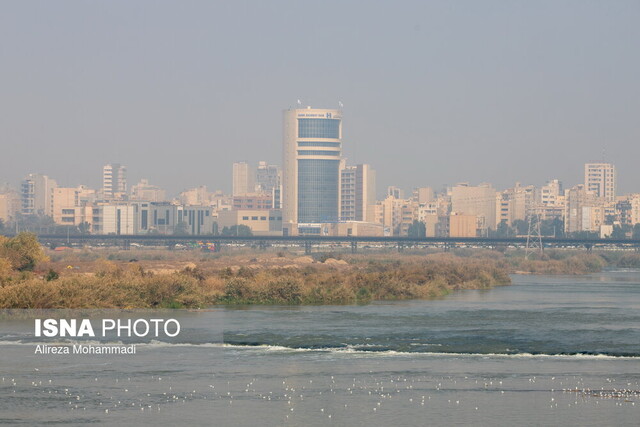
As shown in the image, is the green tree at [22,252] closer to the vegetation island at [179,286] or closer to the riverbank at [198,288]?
the vegetation island at [179,286]

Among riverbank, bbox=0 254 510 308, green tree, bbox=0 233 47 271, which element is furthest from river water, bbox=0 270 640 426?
green tree, bbox=0 233 47 271

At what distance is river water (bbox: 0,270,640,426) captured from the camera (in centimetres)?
2653

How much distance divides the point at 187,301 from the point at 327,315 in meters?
6.98

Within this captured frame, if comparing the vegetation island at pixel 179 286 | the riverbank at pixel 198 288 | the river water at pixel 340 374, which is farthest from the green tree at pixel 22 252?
the river water at pixel 340 374

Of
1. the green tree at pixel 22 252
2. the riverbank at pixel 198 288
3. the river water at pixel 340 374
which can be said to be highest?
the green tree at pixel 22 252

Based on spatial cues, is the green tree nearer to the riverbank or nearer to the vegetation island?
the vegetation island

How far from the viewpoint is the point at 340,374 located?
3256 centimetres

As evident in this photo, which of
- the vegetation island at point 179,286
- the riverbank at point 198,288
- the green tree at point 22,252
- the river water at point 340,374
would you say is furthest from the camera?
the green tree at point 22,252

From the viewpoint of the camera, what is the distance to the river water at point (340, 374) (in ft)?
87.0

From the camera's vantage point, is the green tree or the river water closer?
the river water

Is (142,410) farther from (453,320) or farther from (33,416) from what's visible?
(453,320)

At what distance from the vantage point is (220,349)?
38.2 m

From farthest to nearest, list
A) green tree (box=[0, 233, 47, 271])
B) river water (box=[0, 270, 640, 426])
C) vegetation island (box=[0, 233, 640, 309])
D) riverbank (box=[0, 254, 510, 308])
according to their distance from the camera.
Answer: green tree (box=[0, 233, 47, 271])
vegetation island (box=[0, 233, 640, 309])
riverbank (box=[0, 254, 510, 308])
river water (box=[0, 270, 640, 426])

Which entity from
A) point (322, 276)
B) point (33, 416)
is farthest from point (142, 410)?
point (322, 276)
